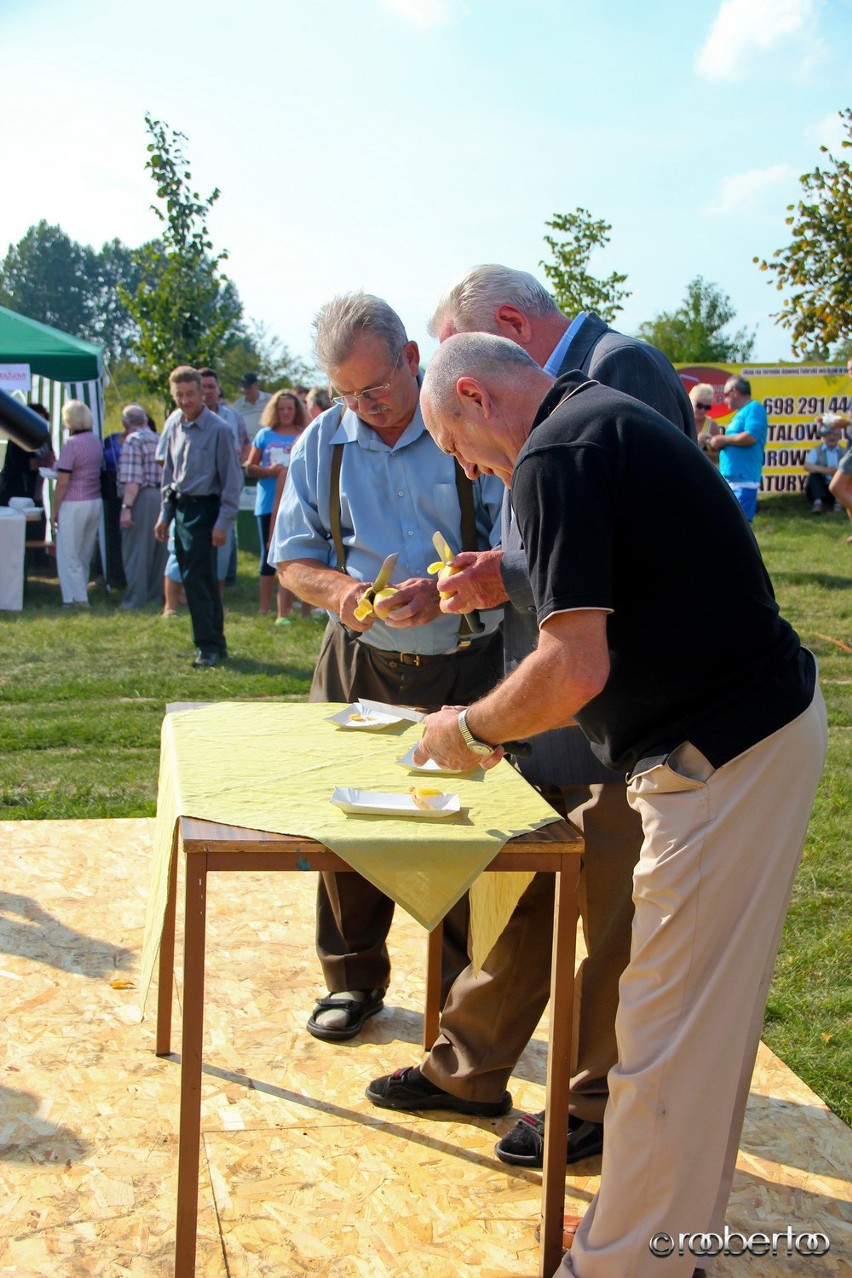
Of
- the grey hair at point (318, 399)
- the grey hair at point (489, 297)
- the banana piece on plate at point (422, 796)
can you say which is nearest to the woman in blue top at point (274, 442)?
the grey hair at point (318, 399)

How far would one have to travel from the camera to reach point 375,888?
3365mm

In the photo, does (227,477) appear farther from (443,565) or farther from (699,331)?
(699,331)

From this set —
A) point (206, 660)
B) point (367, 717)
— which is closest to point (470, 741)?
point (367, 717)

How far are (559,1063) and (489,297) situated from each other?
160 cm

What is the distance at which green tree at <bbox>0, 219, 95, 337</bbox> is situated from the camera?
280 ft

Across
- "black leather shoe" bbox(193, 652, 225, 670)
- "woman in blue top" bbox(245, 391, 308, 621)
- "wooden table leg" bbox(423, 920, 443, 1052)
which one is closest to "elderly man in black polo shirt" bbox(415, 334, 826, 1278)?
"wooden table leg" bbox(423, 920, 443, 1052)

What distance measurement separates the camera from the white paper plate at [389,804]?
2.29 metres

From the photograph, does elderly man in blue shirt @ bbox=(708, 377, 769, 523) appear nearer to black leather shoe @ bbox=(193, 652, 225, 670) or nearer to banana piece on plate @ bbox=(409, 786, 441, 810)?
black leather shoe @ bbox=(193, 652, 225, 670)

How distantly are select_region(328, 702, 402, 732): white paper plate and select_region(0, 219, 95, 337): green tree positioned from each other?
87.2 metres

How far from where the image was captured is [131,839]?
15.8 ft

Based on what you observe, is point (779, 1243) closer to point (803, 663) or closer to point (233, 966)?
point (803, 663)

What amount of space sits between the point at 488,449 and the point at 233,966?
2113 millimetres

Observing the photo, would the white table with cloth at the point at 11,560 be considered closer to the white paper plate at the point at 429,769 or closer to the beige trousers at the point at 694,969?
the white paper plate at the point at 429,769

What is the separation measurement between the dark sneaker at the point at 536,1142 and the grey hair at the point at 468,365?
1.65m
